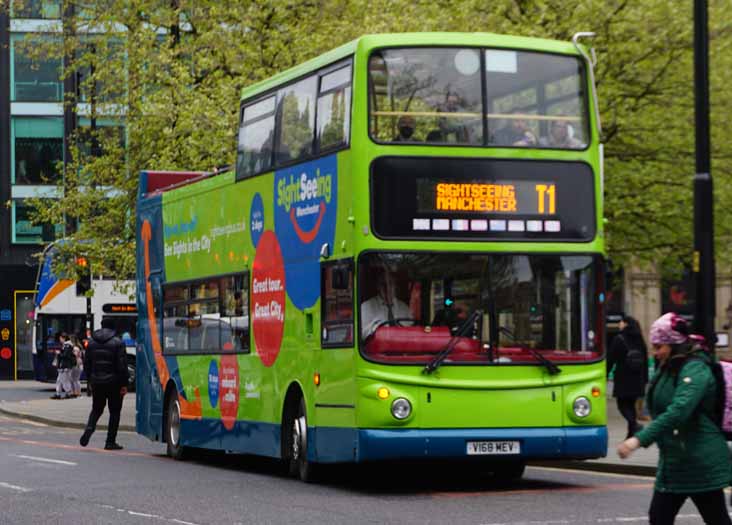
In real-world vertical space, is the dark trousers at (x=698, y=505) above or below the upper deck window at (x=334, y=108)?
below

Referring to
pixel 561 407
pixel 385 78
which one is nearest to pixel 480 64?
pixel 385 78

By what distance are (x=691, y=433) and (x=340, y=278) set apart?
687cm

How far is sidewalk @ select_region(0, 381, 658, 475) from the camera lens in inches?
741

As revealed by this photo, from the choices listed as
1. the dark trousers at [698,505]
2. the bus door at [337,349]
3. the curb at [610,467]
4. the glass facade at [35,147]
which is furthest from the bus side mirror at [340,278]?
the glass facade at [35,147]

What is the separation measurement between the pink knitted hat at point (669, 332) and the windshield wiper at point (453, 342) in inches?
246

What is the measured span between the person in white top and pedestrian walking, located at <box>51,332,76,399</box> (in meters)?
27.4

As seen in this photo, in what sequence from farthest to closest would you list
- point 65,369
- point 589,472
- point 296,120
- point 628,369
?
point 65,369, point 628,369, point 589,472, point 296,120

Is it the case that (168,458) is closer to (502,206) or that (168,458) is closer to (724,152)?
(502,206)

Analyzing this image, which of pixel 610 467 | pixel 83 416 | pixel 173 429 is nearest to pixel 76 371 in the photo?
pixel 83 416

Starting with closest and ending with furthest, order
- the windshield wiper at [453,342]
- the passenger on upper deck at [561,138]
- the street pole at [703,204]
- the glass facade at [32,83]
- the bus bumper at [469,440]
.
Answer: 1. the bus bumper at [469,440]
2. the windshield wiper at [453,342]
3. the passenger on upper deck at [561,138]
4. the street pole at [703,204]
5. the glass facade at [32,83]

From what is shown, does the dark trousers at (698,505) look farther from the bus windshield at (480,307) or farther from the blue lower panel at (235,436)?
the blue lower panel at (235,436)

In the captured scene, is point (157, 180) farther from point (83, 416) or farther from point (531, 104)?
point (83, 416)

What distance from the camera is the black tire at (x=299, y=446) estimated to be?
55.7 ft

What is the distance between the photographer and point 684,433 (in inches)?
358
